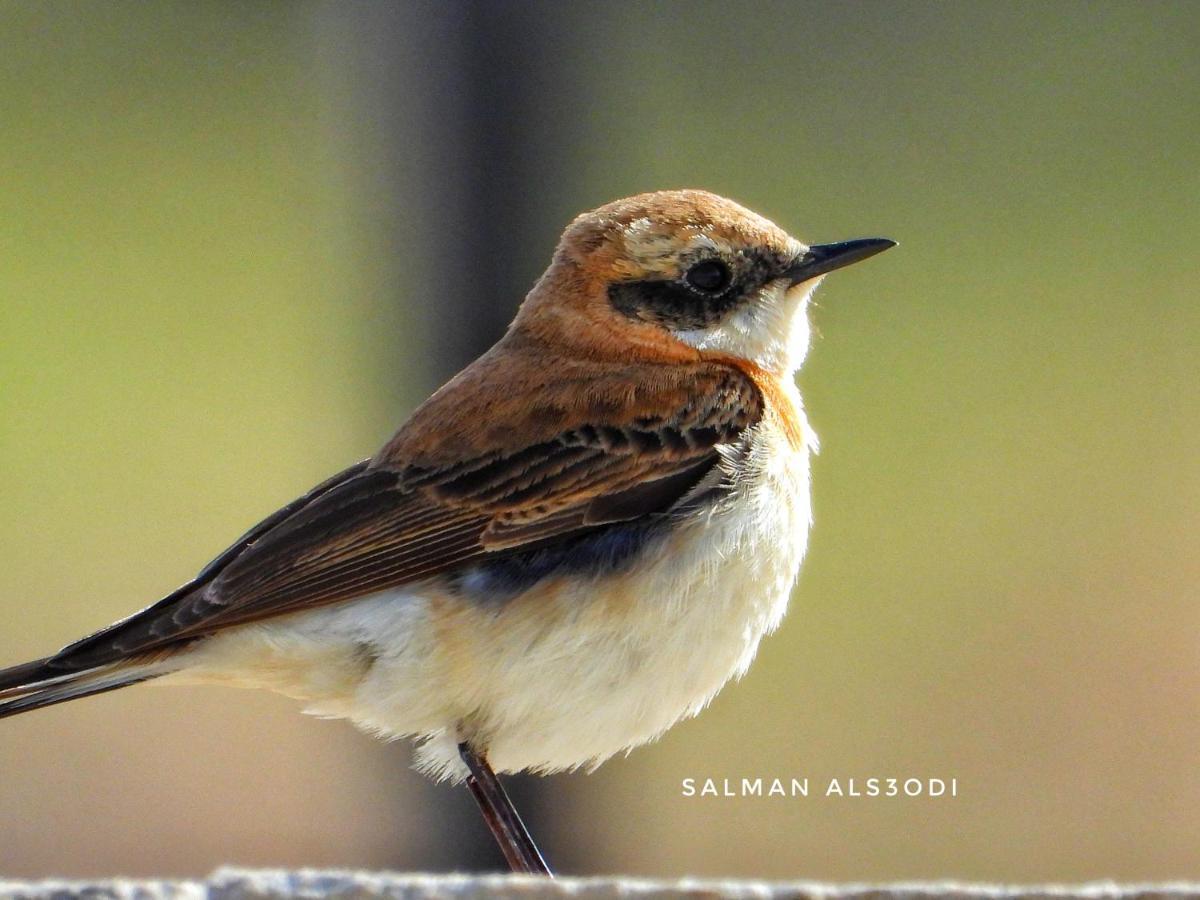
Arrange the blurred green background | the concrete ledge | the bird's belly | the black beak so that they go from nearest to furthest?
the concrete ledge
the bird's belly
the black beak
the blurred green background

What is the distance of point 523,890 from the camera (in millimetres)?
2041

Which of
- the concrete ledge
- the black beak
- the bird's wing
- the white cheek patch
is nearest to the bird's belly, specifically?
the bird's wing

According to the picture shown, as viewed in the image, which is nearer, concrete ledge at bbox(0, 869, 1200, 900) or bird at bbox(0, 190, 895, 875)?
concrete ledge at bbox(0, 869, 1200, 900)

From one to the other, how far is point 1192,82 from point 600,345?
5.43 m

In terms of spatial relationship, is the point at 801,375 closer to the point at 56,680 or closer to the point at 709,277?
the point at 709,277

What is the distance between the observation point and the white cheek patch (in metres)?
3.91

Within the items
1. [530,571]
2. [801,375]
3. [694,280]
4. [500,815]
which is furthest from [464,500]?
[801,375]

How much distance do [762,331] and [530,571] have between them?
930mm

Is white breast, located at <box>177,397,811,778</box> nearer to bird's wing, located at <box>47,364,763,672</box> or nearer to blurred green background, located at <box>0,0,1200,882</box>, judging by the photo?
bird's wing, located at <box>47,364,763,672</box>

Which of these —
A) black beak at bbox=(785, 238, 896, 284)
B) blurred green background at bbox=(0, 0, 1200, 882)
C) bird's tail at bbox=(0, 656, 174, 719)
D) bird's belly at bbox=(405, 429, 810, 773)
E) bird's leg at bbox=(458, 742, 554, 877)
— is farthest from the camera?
blurred green background at bbox=(0, 0, 1200, 882)

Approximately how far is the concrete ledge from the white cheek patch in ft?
6.51

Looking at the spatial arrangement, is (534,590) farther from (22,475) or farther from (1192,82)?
(1192,82)

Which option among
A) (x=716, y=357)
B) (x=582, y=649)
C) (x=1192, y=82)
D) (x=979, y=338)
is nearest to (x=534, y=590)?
(x=582, y=649)

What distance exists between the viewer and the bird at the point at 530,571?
3342 millimetres
